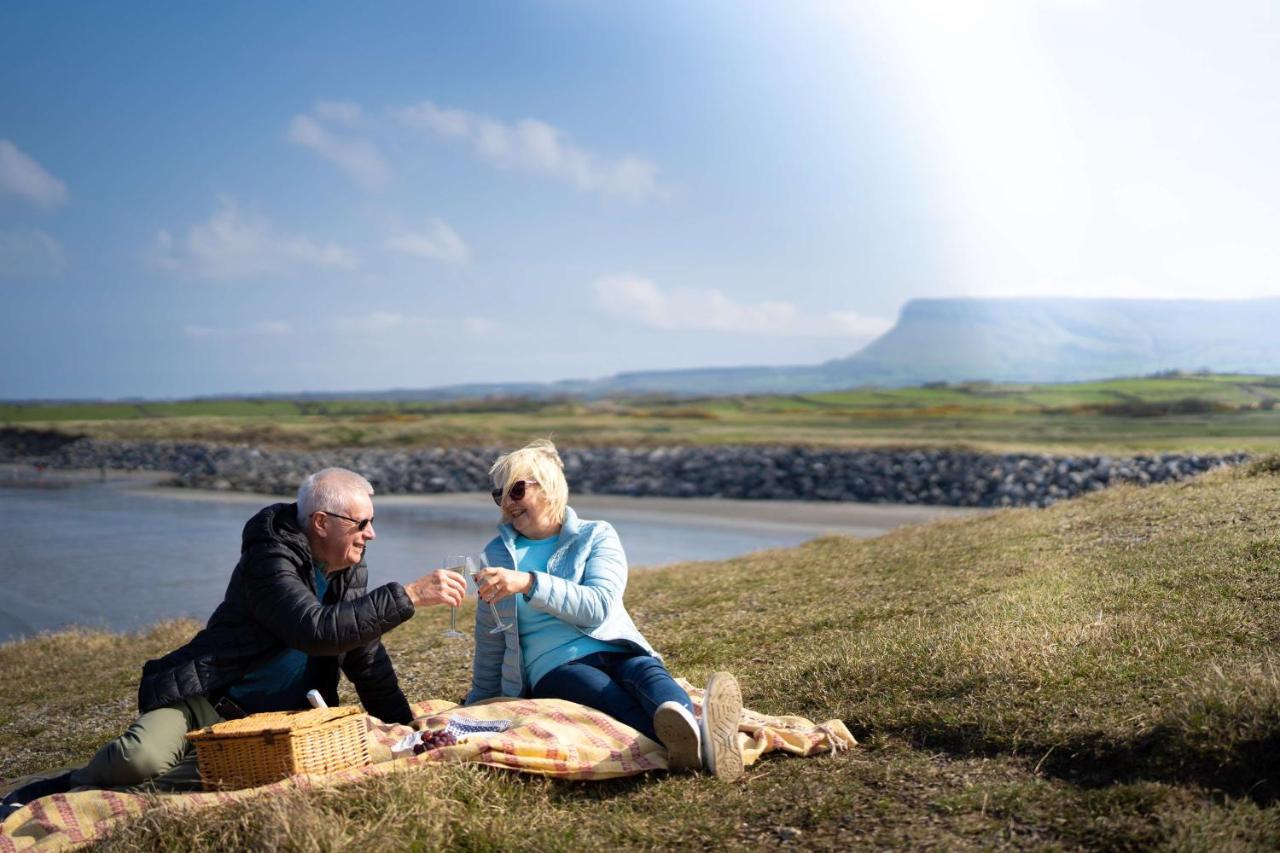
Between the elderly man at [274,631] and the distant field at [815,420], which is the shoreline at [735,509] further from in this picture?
the elderly man at [274,631]

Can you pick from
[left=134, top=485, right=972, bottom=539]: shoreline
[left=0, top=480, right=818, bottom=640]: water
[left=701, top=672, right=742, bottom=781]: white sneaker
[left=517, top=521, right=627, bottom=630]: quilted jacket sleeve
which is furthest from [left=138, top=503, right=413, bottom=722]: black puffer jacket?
[left=134, top=485, right=972, bottom=539]: shoreline

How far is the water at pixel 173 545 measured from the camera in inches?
758

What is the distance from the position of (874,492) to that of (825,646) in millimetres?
30235

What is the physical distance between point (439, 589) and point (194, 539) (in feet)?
85.3

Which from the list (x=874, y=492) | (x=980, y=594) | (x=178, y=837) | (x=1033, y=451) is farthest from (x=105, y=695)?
(x=1033, y=451)

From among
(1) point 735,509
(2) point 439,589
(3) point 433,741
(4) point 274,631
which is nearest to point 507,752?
(3) point 433,741

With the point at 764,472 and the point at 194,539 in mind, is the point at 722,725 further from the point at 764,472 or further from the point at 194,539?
the point at 764,472

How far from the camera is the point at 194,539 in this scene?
94.7 feet

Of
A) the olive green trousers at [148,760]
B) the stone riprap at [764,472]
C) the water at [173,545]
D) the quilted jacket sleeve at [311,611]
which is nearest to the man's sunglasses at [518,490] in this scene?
the quilted jacket sleeve at [311,611]

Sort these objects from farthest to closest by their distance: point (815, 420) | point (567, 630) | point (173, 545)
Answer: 1. point (815, 420)
2. point (173, 545)
3. point (567, 630)

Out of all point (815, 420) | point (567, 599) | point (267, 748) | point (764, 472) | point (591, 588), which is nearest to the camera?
point (267, 748)

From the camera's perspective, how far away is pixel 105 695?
10.1 metres

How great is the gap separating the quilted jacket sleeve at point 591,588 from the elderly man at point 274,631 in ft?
1.47

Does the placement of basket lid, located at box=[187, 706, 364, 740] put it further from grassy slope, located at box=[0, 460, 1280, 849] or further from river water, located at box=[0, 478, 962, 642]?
river water, located at box=[0, 478, 962, 642]
